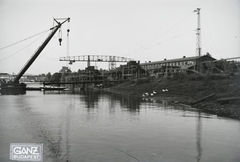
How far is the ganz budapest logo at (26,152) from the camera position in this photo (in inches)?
324

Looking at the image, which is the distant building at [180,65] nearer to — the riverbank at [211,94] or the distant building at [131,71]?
the distant building at [131,71]

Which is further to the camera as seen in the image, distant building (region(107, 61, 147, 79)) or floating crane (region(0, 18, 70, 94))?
distant building (region(107, 61, 147, 79))

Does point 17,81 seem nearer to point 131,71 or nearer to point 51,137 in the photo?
point 131,71

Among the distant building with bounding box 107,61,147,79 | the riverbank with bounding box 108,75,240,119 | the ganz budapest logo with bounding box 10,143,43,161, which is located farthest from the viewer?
the distant building with bounding box 107,61,147,79

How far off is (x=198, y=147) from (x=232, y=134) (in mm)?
4234

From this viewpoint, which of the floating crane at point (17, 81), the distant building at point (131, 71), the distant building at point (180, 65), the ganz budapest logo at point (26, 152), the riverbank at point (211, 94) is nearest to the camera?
the ganz budapest logo at point (26, 152)

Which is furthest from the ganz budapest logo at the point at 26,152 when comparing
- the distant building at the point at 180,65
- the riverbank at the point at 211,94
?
the distant building at the point at 180,65

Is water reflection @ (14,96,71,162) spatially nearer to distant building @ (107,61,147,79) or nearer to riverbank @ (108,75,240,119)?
riverbank @ (108,75,240,119)

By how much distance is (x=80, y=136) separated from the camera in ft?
41.3

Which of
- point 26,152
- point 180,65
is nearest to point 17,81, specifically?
point 180,65

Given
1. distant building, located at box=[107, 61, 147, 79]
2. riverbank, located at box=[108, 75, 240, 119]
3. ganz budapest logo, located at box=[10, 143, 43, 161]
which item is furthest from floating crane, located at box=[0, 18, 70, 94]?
ganz budapest logo, located at box=[10, 143, 43, 161]

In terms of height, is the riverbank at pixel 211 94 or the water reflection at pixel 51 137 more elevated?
the riverbank at pixel 211 94

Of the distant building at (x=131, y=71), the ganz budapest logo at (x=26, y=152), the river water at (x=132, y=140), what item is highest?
the distant building at (x=131, y=71)

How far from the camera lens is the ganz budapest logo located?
27.0ft
